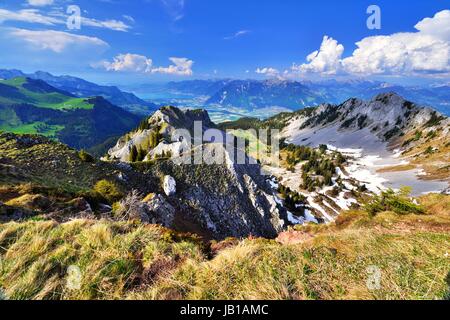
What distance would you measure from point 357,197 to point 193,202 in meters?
86.0

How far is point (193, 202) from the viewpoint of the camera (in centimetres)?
3734

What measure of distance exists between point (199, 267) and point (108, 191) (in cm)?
2482

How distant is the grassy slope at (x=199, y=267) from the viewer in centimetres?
516

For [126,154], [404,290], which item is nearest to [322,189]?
[126,154]

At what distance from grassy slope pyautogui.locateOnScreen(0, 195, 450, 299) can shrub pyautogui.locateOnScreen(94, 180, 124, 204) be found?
1788cm

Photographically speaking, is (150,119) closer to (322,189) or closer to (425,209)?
(322,189)

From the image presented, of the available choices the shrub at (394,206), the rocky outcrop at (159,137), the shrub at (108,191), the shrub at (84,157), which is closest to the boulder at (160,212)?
the shrub at (108,191)

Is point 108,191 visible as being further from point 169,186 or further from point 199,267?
point 199,267

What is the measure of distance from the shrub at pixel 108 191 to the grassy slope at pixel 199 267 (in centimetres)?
1788

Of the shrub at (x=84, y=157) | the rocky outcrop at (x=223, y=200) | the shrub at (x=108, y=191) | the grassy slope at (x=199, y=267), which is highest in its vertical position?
the grassy slope at (x=199, y=267)

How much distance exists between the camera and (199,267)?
6.32 meters

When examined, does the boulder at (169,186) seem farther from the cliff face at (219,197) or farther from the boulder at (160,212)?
the boulder at (160,212)

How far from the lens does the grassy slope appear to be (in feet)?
16.9
